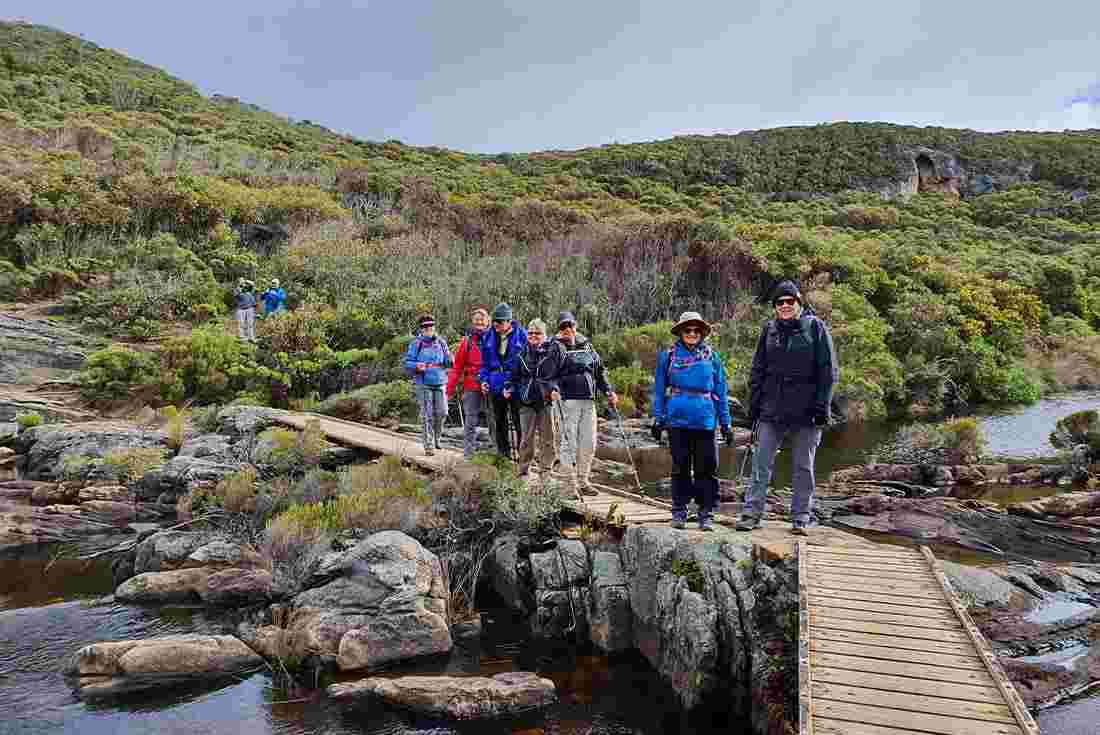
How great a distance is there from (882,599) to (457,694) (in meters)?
3.37

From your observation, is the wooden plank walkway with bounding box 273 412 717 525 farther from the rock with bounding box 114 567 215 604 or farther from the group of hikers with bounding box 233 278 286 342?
the group of hikers with bounding box 233 278 286 342

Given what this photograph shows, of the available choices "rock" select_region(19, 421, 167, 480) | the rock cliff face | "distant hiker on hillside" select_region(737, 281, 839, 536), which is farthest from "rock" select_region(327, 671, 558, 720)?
"rock" select_region(19, 421, 167, 480)

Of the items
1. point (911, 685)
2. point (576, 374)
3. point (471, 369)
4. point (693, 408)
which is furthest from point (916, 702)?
point (471, 369)

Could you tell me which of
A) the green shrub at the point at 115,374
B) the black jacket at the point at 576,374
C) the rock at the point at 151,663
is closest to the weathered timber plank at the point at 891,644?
the black jacket at the point at 576,374

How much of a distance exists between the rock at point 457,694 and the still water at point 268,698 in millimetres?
98

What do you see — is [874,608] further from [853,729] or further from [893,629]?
[853,729]

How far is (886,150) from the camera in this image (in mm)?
63094

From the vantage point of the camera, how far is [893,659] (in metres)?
4.75

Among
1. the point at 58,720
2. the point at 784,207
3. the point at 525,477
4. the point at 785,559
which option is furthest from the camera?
the point at 784,207

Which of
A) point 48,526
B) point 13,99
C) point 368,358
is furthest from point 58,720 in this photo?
point 13,99

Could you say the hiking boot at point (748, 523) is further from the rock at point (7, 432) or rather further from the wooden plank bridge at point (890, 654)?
the rock at point (7, 432)

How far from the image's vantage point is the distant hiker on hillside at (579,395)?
8211 millimetres

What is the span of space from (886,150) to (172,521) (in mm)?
65854

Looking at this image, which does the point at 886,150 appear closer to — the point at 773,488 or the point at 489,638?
the point at 773,488
